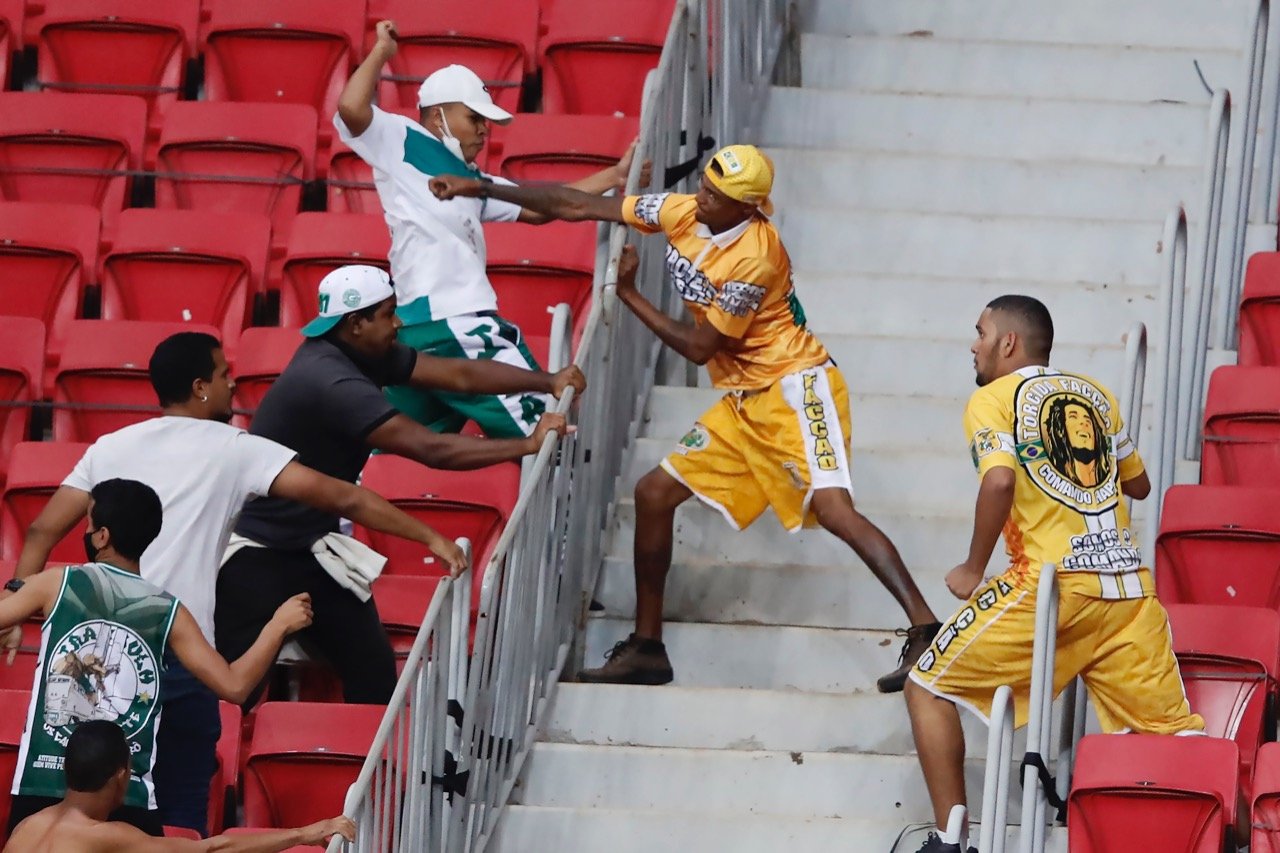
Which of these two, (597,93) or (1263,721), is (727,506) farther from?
(597,93)

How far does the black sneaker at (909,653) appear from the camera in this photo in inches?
259

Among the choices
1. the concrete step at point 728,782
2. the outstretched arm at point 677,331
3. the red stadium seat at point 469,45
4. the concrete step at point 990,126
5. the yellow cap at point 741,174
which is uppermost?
the red stadium seat at point 469,45

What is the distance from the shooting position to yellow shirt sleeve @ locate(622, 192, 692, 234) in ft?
23.3

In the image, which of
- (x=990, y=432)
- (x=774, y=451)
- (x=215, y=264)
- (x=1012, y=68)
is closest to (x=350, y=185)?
(x=215, y=264)

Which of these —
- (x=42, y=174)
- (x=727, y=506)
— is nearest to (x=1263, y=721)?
(x=727, y=506)

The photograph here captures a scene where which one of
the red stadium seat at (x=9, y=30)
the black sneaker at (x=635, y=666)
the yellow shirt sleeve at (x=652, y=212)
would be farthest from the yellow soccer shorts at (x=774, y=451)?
the red stadium seat at (x=9, y=30)

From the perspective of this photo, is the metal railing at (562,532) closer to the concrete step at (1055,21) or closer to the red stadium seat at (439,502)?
the red stadium seat at (439,502)

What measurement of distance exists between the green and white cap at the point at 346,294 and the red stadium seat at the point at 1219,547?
2.26 m

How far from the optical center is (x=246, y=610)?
633cm

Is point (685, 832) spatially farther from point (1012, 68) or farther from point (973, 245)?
point (1012, 68)

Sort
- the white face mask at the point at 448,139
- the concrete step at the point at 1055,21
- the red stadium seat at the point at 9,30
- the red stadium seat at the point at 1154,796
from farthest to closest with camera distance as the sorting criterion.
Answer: the concrete step at the point at 1055,21 → the red stadium seat at the point at 9,30 → the white face mask at the point at 448,139 → the red stadium seat at the point at 1154,796

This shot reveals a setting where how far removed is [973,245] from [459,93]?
214cm

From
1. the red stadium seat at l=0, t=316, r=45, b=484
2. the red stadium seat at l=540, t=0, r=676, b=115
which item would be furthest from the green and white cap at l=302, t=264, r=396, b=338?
the red stadium seat at l=540, t=0, r=676, b=115

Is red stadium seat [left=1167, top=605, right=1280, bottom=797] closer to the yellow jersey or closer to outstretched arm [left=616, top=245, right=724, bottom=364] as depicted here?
the yellow jersey
